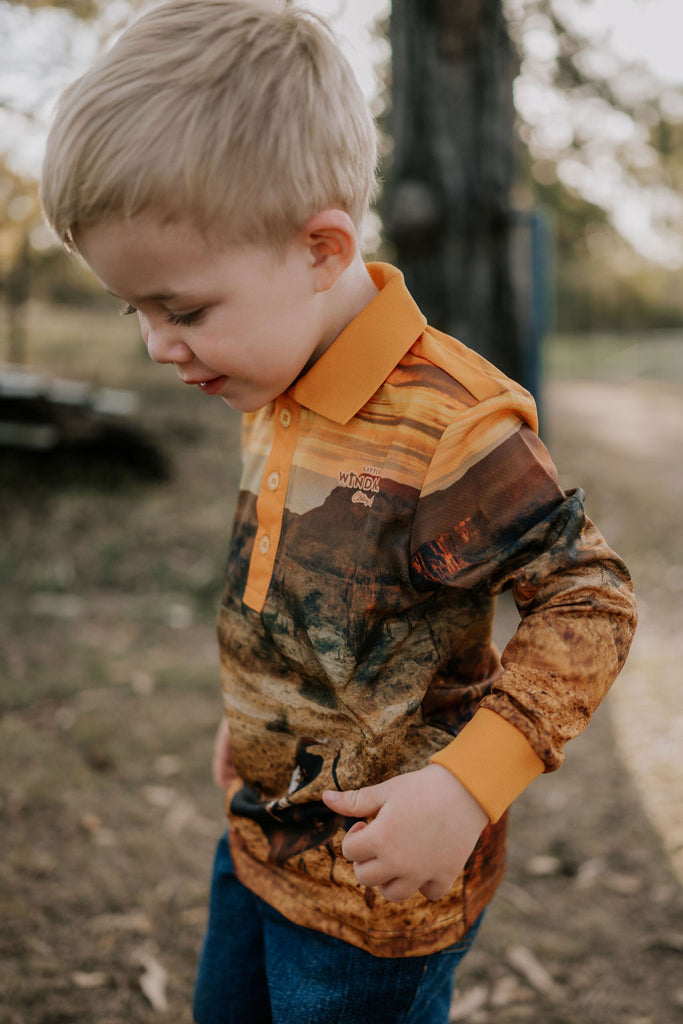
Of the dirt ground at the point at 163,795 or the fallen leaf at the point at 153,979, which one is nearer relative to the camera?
the fallen leaf at the point at 153,979

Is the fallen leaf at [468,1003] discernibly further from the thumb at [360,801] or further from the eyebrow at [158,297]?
the eyebrow at [158,297]

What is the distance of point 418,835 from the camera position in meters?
1.13

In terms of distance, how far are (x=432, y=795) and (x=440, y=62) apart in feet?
15.3

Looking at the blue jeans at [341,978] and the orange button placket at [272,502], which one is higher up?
the orange button placket at [272,502]

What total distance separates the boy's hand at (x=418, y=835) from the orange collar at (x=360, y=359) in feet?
1.82

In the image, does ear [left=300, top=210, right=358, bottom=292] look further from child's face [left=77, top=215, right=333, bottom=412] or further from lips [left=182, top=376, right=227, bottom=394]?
lips [left=182, top=376, right=227, bottom=394]

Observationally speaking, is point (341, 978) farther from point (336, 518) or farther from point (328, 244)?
point (328, 244)

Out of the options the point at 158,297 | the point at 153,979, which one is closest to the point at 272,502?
the point at 158,297

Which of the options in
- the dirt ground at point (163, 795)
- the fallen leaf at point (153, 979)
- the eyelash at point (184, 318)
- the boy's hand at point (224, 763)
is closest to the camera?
the eyelash at point (184, 318)

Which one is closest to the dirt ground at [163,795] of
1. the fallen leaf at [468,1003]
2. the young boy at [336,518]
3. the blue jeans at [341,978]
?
the fallen leaf at [468,1003]

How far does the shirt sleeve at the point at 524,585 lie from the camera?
115 centimetres

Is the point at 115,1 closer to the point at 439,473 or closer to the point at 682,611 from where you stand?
the point at 682,611

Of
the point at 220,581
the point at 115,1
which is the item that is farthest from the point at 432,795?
the point at 115,1

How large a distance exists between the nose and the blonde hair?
0.17 meters
